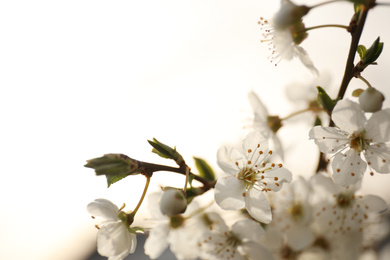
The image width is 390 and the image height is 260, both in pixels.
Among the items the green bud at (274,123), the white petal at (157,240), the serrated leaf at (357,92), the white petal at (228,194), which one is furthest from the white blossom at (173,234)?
the serrated leaf at (357,92)

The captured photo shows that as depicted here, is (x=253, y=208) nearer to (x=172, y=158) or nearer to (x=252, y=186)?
(x=252, y=186)

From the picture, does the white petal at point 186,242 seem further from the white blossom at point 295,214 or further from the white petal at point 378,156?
the white petal at point 378,156

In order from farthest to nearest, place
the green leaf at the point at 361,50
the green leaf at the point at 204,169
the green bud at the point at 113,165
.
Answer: the green leaf at the point at 204,169 < the green leaf at the point at 361,50 < the green bud at the point at 113,165

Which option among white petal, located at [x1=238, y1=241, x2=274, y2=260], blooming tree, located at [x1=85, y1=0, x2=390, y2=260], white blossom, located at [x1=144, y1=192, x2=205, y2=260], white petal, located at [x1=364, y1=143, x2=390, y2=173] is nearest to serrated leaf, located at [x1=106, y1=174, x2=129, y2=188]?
blooming tree, located at [x1=85, y1=0, x2=390, y2=260]

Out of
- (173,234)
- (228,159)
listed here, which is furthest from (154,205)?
(228,159)

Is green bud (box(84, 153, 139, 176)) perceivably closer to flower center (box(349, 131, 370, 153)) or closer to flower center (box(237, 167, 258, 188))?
flower center (box(237, 167, 258, 188))

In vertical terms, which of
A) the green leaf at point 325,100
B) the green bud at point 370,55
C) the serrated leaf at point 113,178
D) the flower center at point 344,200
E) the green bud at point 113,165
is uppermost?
the green bud at point 113,165

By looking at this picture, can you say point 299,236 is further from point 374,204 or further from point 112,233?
point 112,233

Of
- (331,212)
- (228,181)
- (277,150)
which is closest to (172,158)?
(228,181)
